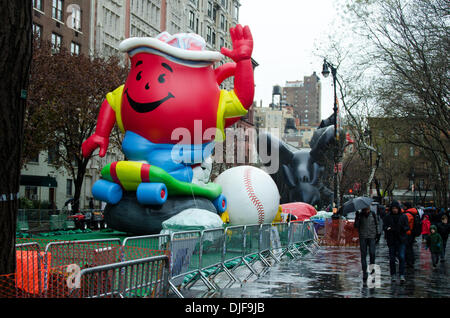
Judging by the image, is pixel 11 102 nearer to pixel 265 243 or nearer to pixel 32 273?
pixel 32 273

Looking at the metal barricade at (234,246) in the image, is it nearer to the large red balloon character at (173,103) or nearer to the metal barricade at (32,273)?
the large red balloon character at (173,103)

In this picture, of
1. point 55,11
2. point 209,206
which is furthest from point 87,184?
point 209,206

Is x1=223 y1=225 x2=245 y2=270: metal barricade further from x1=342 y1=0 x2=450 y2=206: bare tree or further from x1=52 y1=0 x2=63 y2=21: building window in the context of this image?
x1=52 y1=0 x2=63 y2=21: building window

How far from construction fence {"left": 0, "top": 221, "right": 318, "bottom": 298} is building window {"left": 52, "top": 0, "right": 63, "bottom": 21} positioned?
107 feet

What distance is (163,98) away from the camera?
15422 mm

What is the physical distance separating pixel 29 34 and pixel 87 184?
42.3 m

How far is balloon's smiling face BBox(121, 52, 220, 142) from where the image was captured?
50.7 ft

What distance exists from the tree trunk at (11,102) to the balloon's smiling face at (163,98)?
10046 mm

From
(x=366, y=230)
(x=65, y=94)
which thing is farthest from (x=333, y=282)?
(x=65, y=94)

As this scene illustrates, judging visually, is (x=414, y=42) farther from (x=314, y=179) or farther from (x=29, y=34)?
(x=29, y=34)

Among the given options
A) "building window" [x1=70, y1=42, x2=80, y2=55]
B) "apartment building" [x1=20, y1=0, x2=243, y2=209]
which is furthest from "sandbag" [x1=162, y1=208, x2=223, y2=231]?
"building window" [x1=70, y1=42, x2=80, y2=55]
